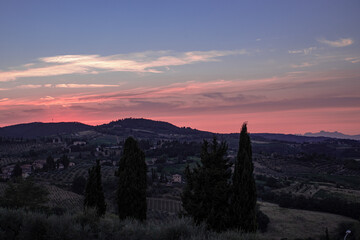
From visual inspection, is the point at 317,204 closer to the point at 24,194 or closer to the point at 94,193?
the point at 94,193

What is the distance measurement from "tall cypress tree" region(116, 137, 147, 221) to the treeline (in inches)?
2077

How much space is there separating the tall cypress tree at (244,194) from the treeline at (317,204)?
172 ft

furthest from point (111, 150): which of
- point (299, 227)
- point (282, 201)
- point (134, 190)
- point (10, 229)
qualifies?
point (10, 229)

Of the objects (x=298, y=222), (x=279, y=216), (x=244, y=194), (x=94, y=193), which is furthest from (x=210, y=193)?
(x=279, y=216)

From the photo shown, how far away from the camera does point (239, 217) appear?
17156 mm

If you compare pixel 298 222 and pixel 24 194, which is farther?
pixel 298 222

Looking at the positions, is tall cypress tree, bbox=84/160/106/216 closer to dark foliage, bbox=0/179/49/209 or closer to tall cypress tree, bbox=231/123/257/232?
tall cypress tree, bbox=231/123/257/232

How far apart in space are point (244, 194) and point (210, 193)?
1.98 meters

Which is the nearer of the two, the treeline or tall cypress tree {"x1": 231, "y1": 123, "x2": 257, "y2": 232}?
tall cypress tree {"x1": 231, "y1": 123, "x2": 257, "y2": 232}

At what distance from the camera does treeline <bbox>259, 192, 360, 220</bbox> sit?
59.8 metres

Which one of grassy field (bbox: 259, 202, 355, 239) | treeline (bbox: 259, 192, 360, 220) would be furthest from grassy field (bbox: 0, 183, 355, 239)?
treeline (bbox: 259, 192, 360, 220)

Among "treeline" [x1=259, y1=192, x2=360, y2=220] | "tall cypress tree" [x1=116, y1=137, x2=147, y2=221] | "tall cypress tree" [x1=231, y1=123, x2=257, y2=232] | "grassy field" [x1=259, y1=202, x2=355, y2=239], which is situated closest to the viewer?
"tall cypress tree" [x1=231, y1=123, x2=257, y2=232]

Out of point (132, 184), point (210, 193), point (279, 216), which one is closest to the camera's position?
point (210, 193)

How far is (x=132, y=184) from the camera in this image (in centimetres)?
2300
